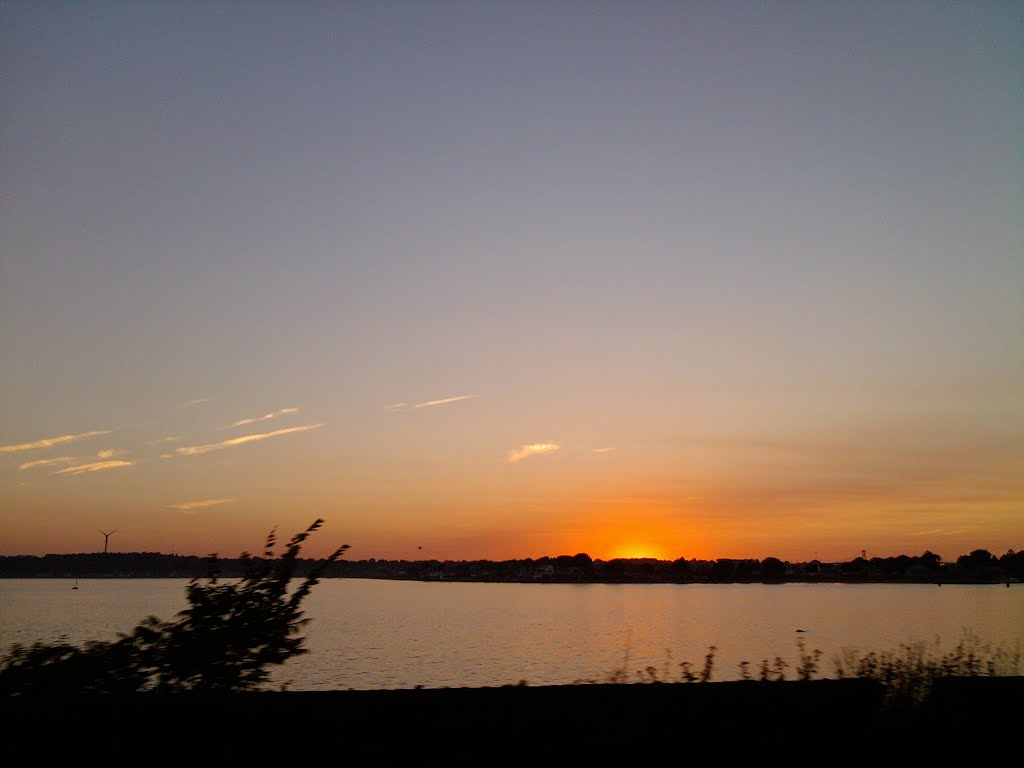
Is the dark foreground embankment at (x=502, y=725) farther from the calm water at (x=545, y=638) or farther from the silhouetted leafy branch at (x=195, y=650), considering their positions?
the calm water at (x=545, y=638)

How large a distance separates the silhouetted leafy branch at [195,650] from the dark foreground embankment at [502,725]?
10.3 inches

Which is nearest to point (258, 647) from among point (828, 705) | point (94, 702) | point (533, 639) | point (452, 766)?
point (94, 702)

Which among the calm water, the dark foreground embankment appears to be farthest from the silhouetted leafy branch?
the calm water

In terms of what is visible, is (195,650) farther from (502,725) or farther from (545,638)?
(545,638)

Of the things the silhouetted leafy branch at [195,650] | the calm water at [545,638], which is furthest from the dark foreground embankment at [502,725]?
the calm water at [545,638]

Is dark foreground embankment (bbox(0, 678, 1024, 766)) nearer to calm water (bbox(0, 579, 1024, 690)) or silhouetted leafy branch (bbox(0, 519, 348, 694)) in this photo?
silhouetted leafy branch (bbox(0, 519, 348, 694))

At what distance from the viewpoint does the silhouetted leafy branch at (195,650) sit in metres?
7.32

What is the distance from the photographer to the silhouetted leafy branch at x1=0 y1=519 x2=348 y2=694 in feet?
24.0

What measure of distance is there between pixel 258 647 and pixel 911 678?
8055mm

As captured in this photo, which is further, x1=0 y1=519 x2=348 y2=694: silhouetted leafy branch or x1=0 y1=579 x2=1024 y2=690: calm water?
x1=0 y1=579 x2=1024 y2=690: calm water

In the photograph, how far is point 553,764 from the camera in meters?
7.37

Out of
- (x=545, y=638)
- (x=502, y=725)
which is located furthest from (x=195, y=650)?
(x=545, y=638)

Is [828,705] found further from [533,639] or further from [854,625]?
[854,625]

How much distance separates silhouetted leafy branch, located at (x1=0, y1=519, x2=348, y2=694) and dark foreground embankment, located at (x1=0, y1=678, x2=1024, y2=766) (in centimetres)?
26
